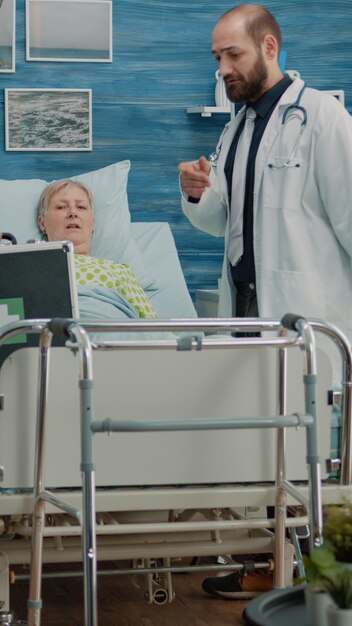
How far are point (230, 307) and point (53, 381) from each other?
3.98 feet

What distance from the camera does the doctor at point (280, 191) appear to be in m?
3.27

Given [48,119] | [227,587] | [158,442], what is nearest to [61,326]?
[158,442]

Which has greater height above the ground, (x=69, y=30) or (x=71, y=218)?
(x=69, y=30)

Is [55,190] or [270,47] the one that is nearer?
[270,47]

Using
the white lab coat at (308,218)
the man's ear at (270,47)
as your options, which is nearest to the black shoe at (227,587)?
the white lab coat at (308,218)

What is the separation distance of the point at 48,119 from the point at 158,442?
2.43 metres

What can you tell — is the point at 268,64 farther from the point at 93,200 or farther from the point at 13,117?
the point at 13,117

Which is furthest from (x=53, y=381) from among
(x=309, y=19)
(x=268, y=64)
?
(x=309, y=19)

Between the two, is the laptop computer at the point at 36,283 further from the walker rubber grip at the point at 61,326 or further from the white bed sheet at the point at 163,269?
the white bed sheet at the point at 163,269

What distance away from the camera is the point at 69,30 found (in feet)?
15.0

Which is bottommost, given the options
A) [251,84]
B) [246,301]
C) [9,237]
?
[246,301]

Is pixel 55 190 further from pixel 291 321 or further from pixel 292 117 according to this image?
pixel 291 321

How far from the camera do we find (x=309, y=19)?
4.82m

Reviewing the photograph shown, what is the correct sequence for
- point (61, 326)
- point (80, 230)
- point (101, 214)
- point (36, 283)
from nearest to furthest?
1. point (61, 326)
2. point (36, 283)
3. point (80, 230)
4. point (101, 214)
